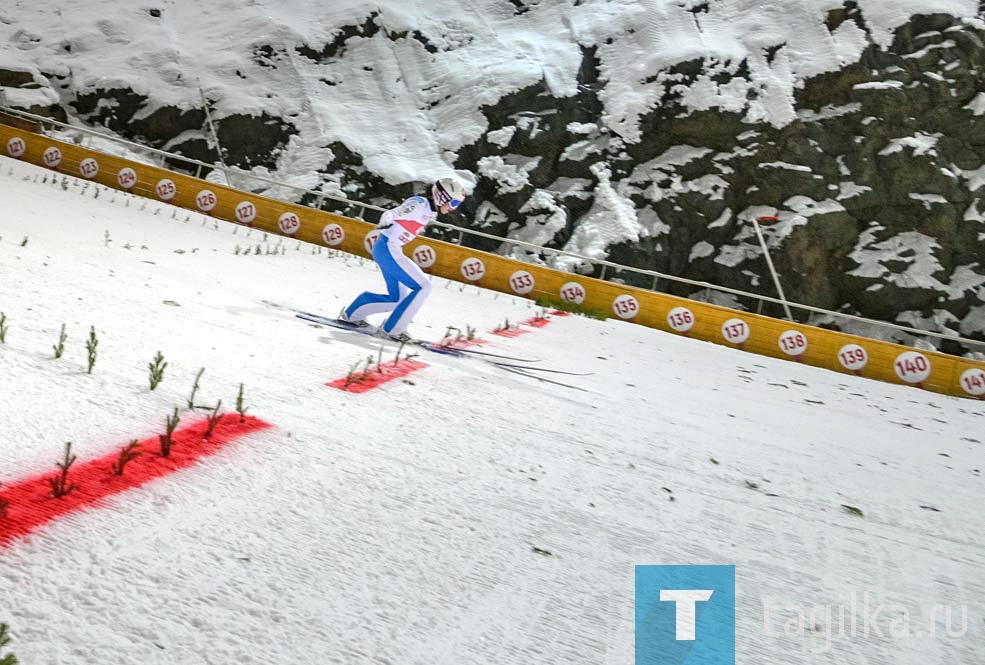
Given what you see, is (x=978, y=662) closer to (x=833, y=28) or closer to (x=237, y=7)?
(x=833, y=28)

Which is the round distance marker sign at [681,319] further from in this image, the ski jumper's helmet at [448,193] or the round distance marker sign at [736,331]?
the ski jumper's helmet at [448,193]

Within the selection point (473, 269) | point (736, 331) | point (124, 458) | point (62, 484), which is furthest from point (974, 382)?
point (62, 484)

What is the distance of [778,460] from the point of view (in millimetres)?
4668

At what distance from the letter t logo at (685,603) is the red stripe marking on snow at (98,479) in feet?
5.84

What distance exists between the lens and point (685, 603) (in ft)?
7.69

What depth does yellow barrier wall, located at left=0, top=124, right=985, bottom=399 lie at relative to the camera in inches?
521

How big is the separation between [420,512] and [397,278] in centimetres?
429

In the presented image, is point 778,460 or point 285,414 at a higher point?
point 778,460

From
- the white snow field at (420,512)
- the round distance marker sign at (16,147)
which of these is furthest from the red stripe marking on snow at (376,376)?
the round distance marker sign at (16,147)

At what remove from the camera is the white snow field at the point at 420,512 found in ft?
6.03

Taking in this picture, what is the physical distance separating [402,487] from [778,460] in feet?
9.51

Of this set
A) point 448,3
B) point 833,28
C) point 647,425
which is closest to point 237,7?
point 448,3

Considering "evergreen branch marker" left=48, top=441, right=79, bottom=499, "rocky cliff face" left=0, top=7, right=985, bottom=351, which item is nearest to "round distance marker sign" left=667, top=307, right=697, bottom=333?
"rocky cliff face" left=0, top=7, right=985, bottom=351

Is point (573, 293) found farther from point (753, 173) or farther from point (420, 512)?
point (420, 512)
